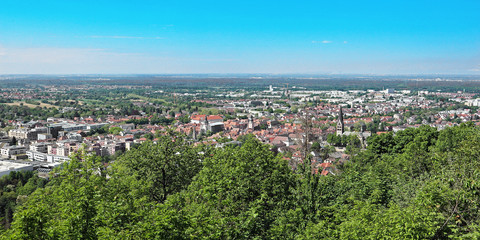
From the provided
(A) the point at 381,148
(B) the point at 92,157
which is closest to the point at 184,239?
(B) the point at 92,157

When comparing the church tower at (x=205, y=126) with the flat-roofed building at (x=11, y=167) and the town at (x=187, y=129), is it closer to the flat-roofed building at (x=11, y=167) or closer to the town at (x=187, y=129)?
the town at (x=187, y=129)

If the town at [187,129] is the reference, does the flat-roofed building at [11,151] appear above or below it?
below

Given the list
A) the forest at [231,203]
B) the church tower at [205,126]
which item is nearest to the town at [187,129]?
the church tower at [205,126]

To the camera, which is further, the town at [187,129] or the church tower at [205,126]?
the church tower at [205,126]

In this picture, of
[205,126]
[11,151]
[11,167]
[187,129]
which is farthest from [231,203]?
[205,126]

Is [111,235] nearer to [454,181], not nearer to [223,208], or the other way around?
[223,208]

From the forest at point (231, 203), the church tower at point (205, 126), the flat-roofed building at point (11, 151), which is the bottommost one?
the flat-roofed building at point (11, 151)

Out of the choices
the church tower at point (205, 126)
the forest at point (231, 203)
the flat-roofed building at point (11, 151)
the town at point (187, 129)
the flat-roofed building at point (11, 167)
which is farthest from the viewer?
the church tower at point (205, 126)

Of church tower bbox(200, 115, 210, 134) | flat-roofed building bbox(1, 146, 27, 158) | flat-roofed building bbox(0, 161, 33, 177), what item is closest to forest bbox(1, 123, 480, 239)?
flat-roofed building bbox(0, 161, 33, 177)

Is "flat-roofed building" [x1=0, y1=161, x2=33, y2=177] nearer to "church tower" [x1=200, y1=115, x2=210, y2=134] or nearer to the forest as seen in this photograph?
"church tower" [x1=200, y1=115, x2=210, y2=134]
